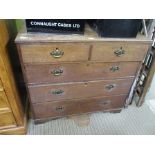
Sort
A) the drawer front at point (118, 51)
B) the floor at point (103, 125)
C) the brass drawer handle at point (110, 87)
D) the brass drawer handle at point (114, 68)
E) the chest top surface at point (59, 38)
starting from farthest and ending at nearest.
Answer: the floor at point (103, 125) → the brass drawer handle at point (110, 87) → the brass drawer handle at point (114, 68) → the drawer front at point (118, 51) → the chest top surface at point (59, 38)

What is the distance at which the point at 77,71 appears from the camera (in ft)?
3.66

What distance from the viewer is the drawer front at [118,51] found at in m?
1.03

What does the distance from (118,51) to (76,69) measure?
0.30m

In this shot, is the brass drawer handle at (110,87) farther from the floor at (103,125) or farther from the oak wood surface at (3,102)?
the oak wood surface at (3,102)

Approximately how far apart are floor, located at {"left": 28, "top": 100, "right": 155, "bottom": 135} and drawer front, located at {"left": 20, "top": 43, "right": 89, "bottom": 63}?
0.69 m

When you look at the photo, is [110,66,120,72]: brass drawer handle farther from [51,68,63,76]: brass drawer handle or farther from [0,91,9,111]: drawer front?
[0,91,9,111]: drawer front

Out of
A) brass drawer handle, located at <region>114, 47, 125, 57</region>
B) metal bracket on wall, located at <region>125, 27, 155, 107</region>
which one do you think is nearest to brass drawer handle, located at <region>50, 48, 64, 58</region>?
brass drawer handle, located at <region>114, 47, 125, 57</region>

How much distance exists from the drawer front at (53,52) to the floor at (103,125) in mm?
688

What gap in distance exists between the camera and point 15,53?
1463mm

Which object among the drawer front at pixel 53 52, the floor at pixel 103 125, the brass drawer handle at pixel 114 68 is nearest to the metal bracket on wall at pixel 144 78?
the floor at pixel 103 125

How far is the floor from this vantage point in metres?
1.41

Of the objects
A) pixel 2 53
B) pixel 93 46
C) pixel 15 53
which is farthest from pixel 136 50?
pixel 15 53
